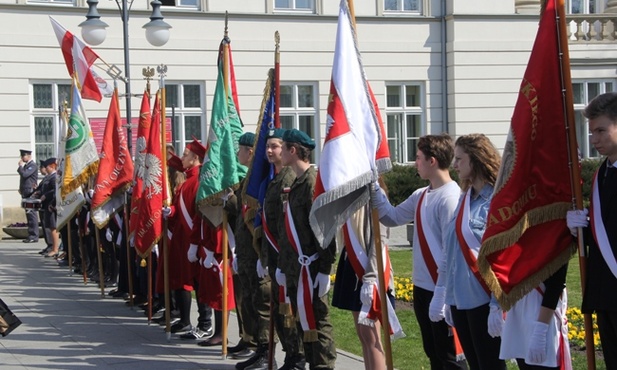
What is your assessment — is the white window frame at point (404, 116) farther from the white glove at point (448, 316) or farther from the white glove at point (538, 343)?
the white glove at point (538, 343)

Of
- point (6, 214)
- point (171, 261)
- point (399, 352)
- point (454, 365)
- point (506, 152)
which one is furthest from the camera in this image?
point (6, 214)

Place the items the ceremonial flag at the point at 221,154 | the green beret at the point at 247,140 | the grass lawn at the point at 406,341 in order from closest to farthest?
the grass lawn at the point at 406,341 < the green beret at the point at 247,140 < the ceremonial flag at the point at 221,154

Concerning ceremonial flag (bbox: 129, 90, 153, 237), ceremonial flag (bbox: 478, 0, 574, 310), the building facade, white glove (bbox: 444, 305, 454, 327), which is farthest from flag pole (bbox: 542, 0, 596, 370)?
the building facade

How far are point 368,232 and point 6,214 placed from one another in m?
18.7

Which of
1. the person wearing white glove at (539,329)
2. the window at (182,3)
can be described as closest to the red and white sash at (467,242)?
the person wearing white glove at (539,329)

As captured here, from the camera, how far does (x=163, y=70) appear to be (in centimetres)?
1059

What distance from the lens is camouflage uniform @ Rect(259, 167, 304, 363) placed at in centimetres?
798

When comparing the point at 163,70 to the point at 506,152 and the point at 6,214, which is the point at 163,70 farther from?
the point at 6,214

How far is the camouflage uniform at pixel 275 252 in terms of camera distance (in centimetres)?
798

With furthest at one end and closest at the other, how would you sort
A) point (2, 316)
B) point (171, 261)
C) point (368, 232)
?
point (171, 261)
point (2, 316)
point (368, 232)

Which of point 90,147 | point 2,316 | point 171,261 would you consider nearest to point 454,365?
point 2,316

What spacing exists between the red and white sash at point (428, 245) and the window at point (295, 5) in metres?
21.3

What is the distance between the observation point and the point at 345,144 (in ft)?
20.5

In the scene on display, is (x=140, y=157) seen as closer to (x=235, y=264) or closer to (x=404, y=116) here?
(x=235, y=264)
